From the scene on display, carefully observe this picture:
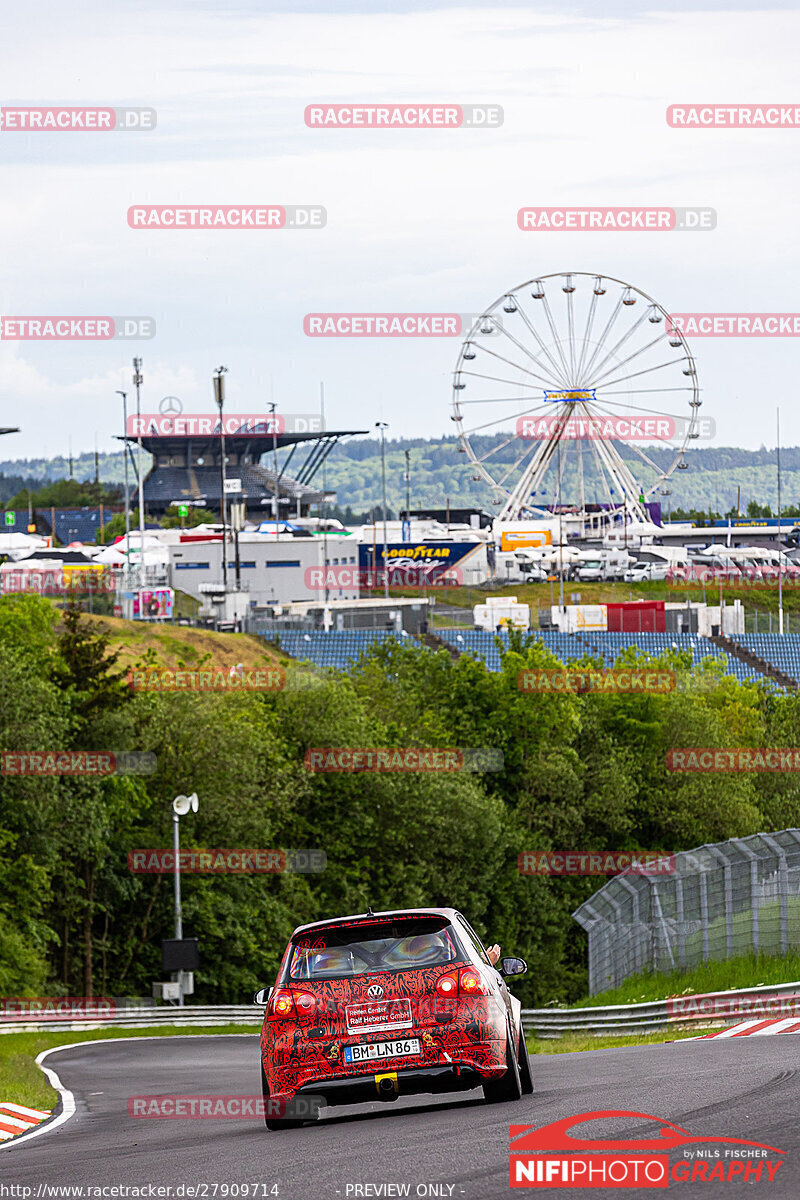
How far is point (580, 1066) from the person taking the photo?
14812 mm

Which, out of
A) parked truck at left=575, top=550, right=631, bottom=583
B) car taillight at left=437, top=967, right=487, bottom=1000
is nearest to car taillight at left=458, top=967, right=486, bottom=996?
car taillight at left=437, top=967, right=487, bottom=1000

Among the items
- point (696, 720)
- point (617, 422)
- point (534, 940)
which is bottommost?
point (534, 940)

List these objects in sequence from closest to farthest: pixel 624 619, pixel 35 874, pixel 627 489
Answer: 1. pixel 35 874
2. pixel 624 619
3. pixel 627 489

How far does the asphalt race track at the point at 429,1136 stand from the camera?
293 inches

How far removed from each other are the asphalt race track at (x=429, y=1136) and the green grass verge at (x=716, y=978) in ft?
19.5

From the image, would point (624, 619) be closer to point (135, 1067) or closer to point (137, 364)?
point (137, 364)

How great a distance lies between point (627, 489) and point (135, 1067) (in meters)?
112

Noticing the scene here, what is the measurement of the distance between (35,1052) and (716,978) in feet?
33.4

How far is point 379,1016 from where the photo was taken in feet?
32.1

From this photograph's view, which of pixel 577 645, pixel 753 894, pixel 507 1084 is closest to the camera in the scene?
pixel 507 1084

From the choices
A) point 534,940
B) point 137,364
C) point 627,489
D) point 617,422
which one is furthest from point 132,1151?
point 627,489
